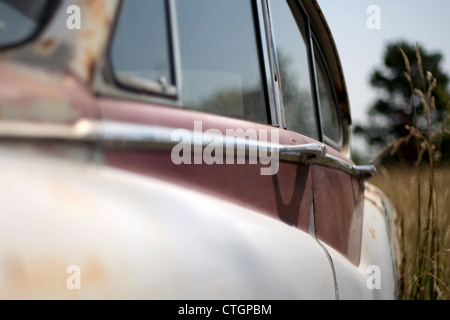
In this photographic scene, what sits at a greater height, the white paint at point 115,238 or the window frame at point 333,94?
the window frame at point 333,94

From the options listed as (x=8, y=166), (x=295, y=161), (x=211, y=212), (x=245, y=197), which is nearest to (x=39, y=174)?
(x=8, y=166)

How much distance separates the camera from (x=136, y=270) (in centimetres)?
106

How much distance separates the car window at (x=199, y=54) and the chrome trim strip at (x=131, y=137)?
133 millimetres

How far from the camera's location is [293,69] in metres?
2.56

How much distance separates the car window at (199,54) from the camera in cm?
133

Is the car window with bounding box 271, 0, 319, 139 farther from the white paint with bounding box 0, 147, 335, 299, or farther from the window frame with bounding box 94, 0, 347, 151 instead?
the white paint with bounding box 0, 147, 335, 299

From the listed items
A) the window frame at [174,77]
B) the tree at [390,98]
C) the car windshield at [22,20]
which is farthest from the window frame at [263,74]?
the tree at [390,98]

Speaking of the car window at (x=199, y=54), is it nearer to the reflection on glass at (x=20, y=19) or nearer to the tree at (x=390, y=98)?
the reflection on glass at (x=20, y=19)

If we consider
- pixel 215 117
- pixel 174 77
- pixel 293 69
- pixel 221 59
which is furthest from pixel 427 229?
pixel 174 77

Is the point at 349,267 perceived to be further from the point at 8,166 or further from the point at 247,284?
the point at 8,166

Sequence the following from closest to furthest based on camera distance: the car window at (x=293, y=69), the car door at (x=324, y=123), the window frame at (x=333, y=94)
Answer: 1. the car door at (x=324, y=123)
2. the car window at (x=293, y=69)
3. the window frame at (x=333, y=94)

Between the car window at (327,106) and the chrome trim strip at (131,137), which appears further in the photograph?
the car window at (327,106)

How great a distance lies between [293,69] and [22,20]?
4.97 feet

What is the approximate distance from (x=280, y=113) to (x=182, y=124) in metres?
0.75
